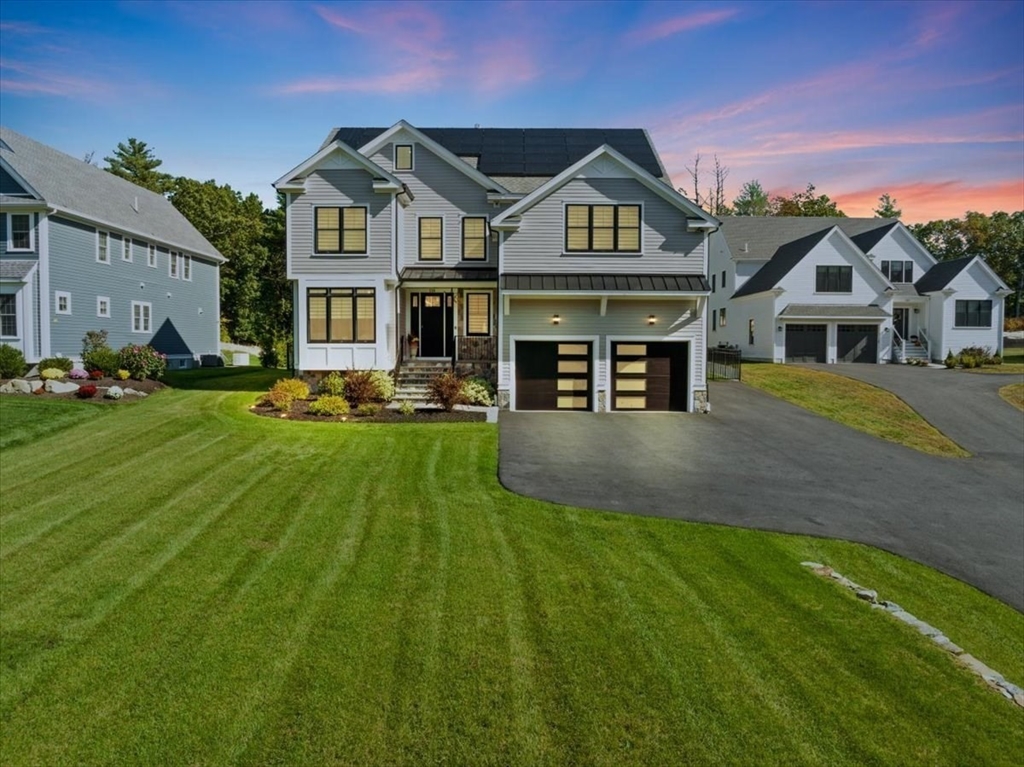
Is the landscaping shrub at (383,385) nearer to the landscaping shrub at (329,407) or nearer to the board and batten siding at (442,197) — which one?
the landscaping shrub at (329,407)

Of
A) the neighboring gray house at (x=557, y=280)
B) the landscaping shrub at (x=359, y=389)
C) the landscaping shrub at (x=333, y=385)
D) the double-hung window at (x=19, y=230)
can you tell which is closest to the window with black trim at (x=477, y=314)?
the neighboring gray house at (x=557, y=280)

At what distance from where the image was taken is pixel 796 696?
210 inches

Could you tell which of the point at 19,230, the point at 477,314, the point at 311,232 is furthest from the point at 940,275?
the point at 19,230

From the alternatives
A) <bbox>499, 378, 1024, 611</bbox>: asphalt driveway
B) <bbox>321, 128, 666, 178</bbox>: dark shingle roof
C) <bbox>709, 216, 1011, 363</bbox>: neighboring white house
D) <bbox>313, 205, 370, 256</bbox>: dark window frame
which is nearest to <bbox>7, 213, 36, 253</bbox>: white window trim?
<bbox>321, 128, 666, 178</bbox>: dark shingle roof

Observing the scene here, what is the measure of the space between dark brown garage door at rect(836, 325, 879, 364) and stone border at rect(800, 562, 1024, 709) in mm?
28226

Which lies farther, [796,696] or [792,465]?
[792,465]

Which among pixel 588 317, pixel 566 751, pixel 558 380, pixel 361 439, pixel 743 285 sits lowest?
pixel 566 751

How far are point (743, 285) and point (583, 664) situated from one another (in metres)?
35.5

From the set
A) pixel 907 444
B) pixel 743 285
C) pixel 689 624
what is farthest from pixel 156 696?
pixel 743 285

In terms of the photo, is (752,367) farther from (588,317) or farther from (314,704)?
(314,704)

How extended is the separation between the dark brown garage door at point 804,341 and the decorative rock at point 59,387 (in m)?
31.9

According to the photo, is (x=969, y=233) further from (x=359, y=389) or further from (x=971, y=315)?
(x=359, y=389)

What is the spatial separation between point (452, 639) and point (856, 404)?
20.0 m

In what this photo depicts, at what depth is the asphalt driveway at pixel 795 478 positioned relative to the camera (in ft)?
31.8
